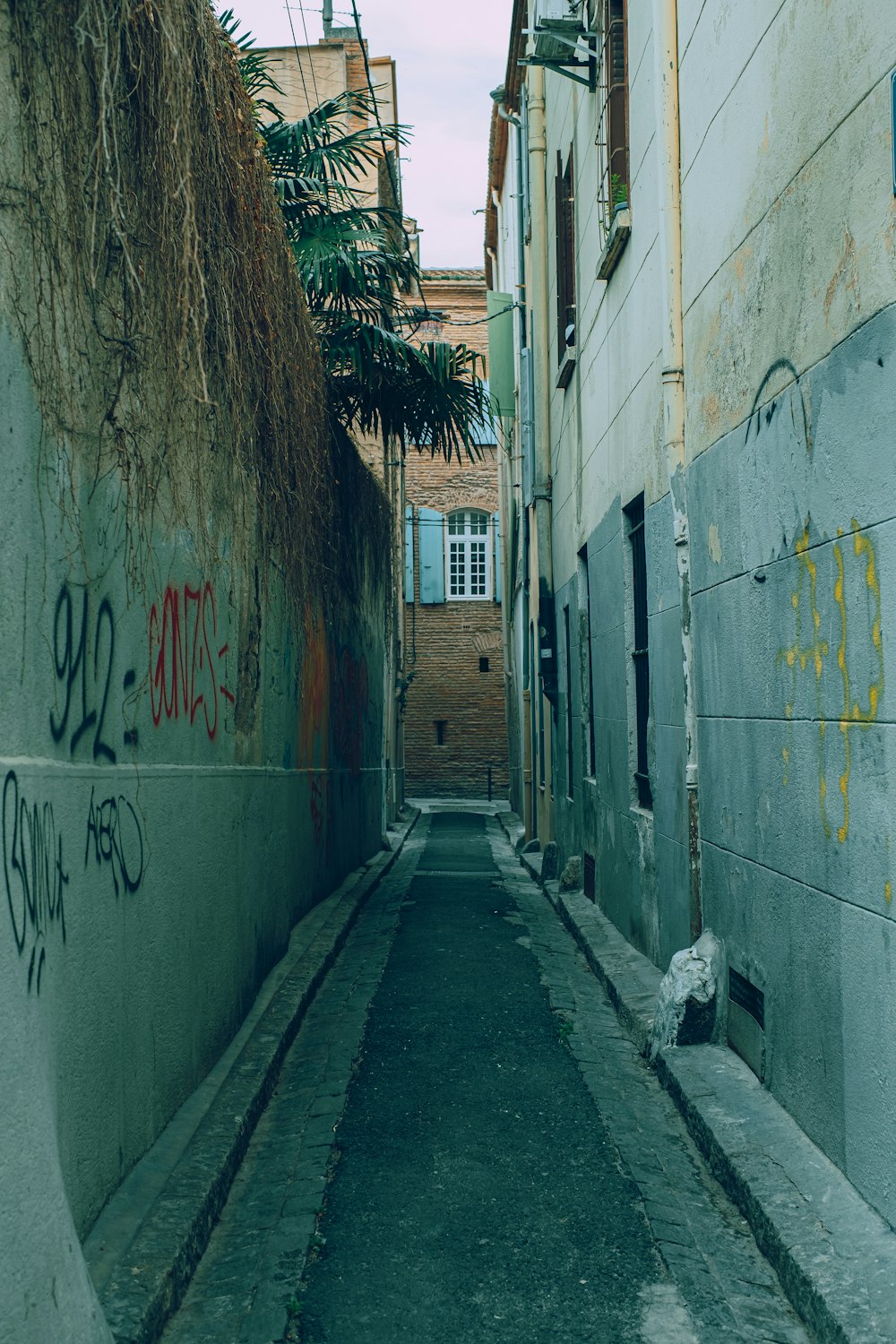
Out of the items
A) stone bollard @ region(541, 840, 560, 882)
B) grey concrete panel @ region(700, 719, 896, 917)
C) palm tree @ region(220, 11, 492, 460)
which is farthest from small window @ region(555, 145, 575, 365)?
grey concrete panel @ region(700, 719, 896, 917)

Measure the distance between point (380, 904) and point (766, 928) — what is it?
19.8ft

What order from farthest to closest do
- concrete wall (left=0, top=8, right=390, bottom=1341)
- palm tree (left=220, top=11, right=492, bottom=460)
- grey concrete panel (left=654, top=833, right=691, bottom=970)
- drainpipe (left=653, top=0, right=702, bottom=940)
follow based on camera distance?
1. palm tree (left=220, top=11, right=492, bottom=460)
2. grey concrete panel (left=654, top=833, right=691, bottom=970)
3. drainpipe (left=653, top=0, right=702, bottom=940)
4. concrete wall (left=0, top=8, right=390, bottom=1341)

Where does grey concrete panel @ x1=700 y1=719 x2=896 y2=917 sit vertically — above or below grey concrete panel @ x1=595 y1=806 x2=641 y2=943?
above

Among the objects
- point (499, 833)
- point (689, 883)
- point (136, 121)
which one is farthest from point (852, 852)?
point (499, 833)

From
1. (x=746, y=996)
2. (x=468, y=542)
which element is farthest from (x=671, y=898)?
(x=468, y=542)

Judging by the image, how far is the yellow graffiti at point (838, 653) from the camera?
3430 millimetres

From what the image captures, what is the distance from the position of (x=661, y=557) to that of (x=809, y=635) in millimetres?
2498

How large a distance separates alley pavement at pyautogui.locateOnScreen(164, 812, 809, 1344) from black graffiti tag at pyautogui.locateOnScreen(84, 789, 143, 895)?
1140 mm

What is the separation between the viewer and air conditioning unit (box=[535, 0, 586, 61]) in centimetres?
848

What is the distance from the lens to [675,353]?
5.98 metres

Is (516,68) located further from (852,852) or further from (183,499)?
(852,852)

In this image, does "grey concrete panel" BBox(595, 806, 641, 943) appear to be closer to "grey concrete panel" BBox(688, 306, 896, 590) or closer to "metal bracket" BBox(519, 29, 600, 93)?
"grey concrete panel" BBox(688, 306, 896, 590)

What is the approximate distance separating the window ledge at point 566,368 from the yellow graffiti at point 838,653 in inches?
254

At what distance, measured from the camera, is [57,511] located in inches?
123
